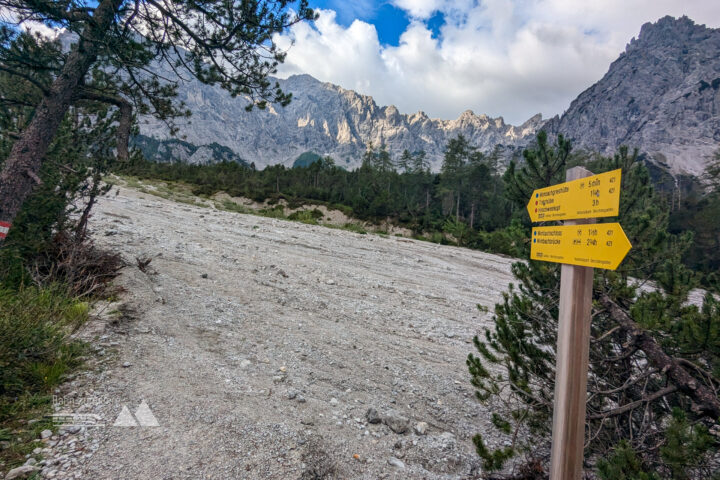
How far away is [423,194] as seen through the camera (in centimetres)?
5884

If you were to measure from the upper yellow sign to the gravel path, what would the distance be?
2.52 meters

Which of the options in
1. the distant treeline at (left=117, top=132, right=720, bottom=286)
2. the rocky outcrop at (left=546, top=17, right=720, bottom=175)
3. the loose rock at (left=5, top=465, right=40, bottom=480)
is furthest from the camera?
the rocky outcrop at (left=546, top=17, right=720, bottom=175)

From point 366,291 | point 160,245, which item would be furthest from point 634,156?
point 160,245

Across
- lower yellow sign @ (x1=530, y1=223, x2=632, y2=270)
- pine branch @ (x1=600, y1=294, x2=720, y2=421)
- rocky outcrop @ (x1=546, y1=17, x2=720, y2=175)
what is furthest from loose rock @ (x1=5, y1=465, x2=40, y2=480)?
rocky outcrop @ (x1=546, y1=17, x2=720, y2=175)

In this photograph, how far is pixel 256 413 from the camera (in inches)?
119

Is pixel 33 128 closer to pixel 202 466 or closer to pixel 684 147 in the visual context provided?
pixel 202 466

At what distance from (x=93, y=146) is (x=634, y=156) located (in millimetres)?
10411

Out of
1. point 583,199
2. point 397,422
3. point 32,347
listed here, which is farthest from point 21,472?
point 583,199

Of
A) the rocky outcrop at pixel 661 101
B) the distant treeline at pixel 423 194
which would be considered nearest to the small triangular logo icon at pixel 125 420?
the distant treeline at pixel 423 194

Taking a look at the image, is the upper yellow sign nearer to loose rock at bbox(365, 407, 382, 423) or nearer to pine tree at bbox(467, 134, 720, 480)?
pine tree at bbox(467, 134, 720, 480)

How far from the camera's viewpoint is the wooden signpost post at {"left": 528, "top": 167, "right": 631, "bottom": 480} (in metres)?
1.89

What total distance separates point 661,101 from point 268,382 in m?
198

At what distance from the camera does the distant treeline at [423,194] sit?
27875 millimetres

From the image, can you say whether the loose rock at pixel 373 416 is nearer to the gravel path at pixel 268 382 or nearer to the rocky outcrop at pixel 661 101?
the gravel path at pixel 268 382
